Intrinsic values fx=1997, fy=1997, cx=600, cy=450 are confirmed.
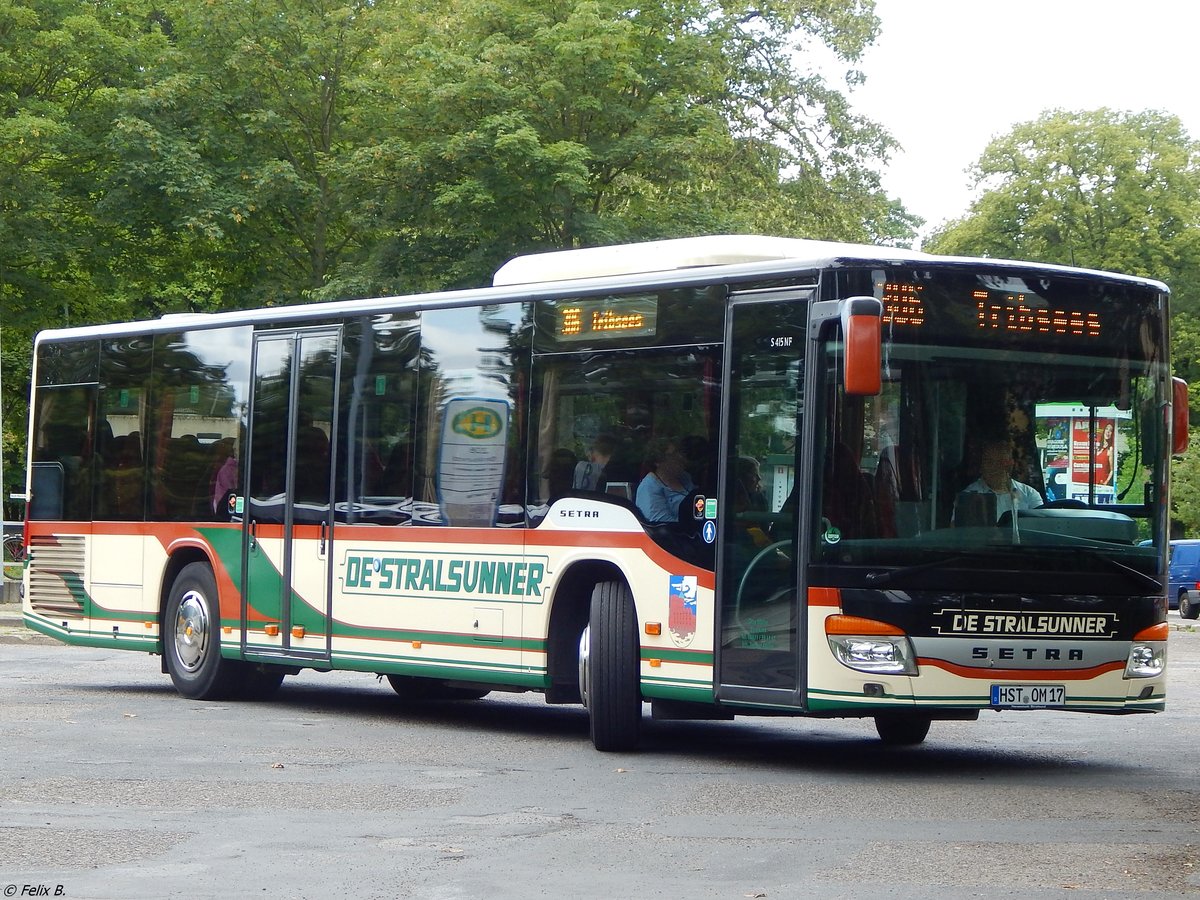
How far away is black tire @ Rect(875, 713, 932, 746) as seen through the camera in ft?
43.3

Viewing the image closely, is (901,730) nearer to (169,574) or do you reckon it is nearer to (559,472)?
(559,472)

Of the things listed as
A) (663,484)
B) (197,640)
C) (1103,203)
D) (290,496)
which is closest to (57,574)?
(197,640)

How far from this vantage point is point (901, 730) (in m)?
13.3

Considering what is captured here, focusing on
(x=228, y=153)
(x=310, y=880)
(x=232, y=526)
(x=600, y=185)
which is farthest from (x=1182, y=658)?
(x=310, y=880)

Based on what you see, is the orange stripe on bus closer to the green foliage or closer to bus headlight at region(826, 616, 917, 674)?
bus headlight at region(826, 616, 917, 674)

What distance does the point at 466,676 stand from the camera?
13.5 meters

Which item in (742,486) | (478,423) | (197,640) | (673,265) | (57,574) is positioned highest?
(673,265)

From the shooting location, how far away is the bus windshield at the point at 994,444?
36.1ft

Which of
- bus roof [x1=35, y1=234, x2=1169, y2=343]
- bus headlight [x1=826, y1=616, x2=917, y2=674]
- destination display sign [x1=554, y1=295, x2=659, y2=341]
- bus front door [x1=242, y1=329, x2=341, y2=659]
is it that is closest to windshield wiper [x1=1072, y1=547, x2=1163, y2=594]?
bus headlight [x1=826, y1=616, x2=917, y2=674]

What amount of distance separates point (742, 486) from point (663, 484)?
2.18 ft

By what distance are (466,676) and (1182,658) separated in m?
14.8

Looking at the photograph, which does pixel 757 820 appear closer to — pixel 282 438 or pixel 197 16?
pixel 282 438

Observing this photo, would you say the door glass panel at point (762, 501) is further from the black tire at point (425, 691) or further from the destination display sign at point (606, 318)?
the black tire at point (425, 691)

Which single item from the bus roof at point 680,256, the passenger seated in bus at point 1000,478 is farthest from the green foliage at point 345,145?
the passenger seated in bus at point 1000,478
